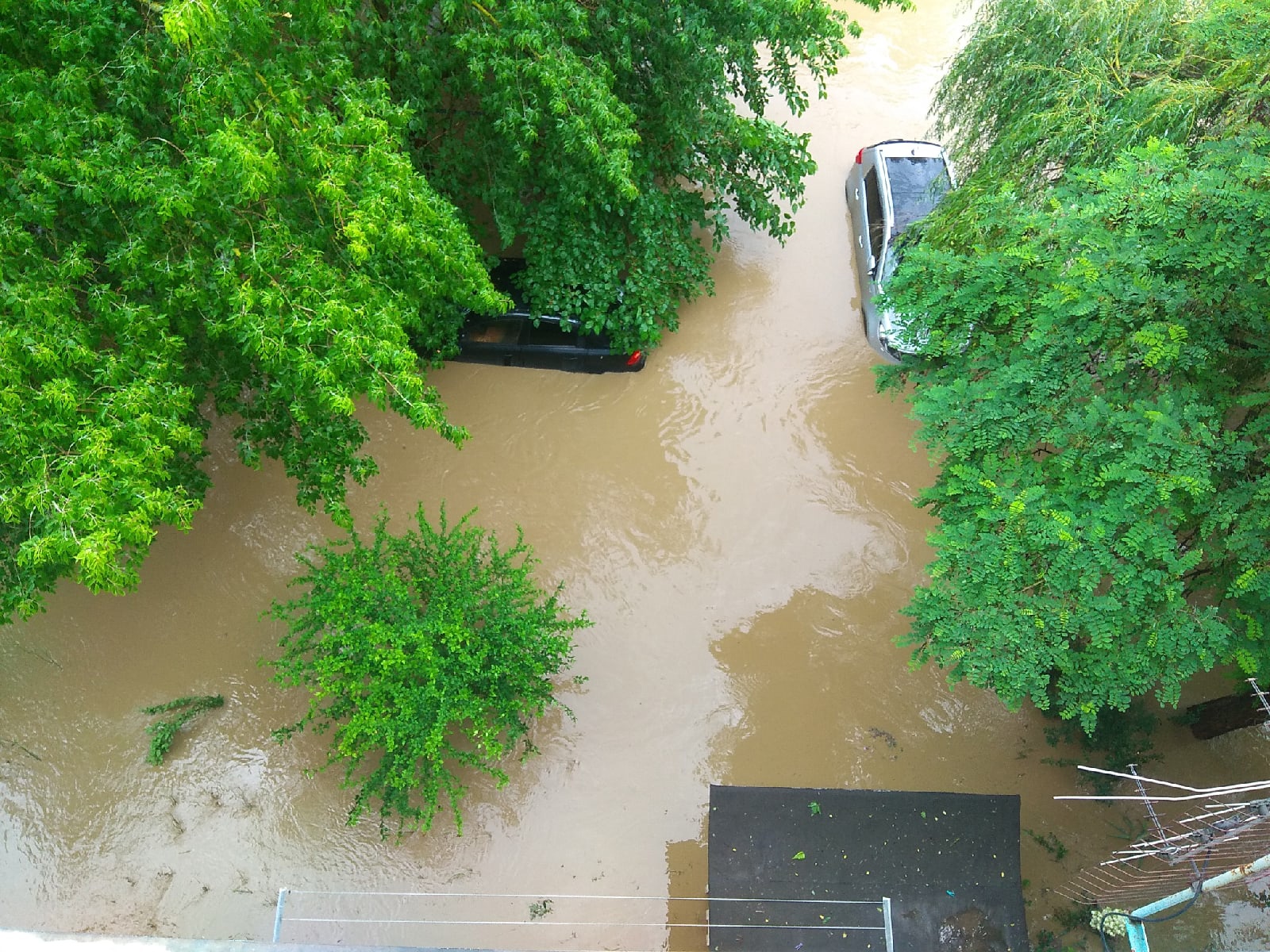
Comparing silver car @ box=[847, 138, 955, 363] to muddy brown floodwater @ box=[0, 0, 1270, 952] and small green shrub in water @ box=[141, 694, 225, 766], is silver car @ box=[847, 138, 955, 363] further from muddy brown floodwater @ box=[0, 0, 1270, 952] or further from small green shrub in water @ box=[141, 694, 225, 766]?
small green shrub in water @ box=[141, 694, 225, 766]

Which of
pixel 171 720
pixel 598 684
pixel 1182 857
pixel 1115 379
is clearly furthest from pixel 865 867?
pixel 171 720

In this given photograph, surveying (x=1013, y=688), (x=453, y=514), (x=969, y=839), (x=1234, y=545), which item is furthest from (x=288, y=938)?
(x=1234, y=545)

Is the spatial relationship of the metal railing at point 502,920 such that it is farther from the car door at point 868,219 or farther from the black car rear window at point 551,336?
the car door at point 868,219

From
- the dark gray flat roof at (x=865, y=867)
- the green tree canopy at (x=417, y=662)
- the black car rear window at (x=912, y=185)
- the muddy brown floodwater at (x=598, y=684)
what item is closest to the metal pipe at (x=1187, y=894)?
the dark gray flat roof at (x=865, y=867)

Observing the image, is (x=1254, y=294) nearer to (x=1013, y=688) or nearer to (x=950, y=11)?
(x=1013, y=688)

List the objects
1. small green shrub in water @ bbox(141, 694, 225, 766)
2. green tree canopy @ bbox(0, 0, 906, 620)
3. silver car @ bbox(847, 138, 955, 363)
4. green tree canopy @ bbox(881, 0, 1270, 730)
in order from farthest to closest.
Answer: silver car @ bbox(847, 138, 955, 363)
small green shrub in water @ bbox(141, 694, 225, 766)
green tree canopy @ bbox(881, 0, 1270, 730)
green tree canopy @ bbox(0, 0, 906, 620)

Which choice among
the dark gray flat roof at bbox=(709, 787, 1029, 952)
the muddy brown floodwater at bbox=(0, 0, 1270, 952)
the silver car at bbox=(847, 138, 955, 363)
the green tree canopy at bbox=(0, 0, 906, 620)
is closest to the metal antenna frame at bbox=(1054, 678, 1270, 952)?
the muddy brown floodwater at bbox=(0, 0, 1270, 952)
